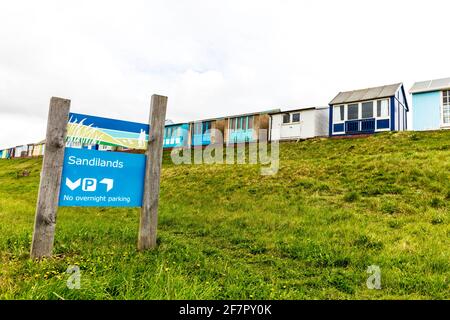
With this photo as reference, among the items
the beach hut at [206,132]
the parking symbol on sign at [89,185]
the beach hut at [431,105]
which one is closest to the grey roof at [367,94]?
the beach hut at [431,105]

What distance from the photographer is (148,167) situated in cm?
570

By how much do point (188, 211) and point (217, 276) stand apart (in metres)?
5.76

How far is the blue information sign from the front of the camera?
4.89 m

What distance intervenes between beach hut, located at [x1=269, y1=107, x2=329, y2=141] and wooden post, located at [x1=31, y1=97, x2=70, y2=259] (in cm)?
2393

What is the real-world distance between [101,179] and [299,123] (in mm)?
24430

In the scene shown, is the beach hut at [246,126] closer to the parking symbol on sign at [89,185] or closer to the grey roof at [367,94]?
the grey roof at [367,94]

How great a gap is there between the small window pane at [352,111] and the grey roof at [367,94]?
0.49 m

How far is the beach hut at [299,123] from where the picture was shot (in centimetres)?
2706

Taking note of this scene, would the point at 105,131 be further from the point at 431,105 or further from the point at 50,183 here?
the point at 431,105

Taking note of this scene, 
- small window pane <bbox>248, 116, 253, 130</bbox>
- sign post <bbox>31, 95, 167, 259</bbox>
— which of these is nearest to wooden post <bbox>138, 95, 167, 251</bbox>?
sign post <bbox>31, 95, 167, 259</bbox>

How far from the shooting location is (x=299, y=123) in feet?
90.8

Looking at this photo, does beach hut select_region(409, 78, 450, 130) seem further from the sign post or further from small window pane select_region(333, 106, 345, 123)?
the sign post
